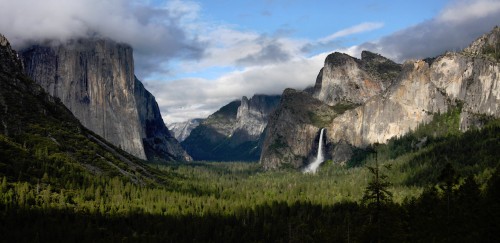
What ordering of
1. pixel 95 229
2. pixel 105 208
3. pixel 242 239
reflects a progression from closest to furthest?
pixel 95 229 < pixel 242 239 < pixel 105 208

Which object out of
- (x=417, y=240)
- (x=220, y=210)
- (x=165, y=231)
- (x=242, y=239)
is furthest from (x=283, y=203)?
(x=417, y=240)

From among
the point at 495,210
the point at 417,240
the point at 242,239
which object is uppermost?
the point at 495,210

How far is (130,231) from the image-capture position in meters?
137

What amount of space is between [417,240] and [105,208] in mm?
103127

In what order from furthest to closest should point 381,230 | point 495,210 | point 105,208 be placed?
point 105,208 → point 495,210 → point 381,230

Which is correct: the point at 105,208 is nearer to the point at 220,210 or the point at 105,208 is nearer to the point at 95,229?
the point at 95,229

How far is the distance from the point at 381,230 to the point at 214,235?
295ft

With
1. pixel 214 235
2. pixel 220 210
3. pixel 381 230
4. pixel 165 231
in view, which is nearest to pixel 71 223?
pixel 165 231

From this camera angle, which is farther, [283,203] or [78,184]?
[283,203]

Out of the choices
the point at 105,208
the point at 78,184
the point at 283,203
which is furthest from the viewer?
the point at 283,203

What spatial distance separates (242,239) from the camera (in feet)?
466

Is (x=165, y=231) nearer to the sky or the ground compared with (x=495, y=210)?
nearer to the ground

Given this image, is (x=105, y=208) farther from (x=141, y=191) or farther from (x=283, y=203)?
(x=283, y=203)

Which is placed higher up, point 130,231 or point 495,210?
point 495,210
